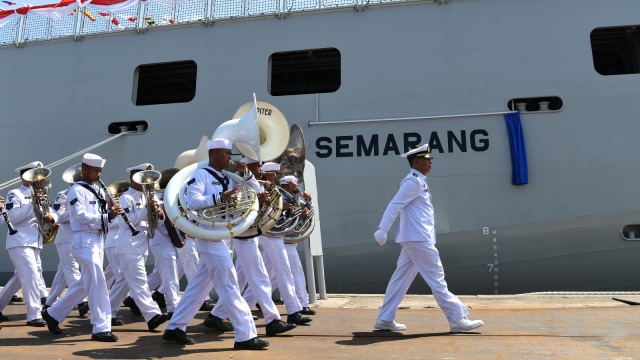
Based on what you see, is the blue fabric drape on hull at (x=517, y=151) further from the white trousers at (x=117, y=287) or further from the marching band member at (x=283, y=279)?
the white trousers at (x=117, y=287)

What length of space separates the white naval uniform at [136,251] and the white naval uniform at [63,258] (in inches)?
42.5

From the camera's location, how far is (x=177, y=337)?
192 inches

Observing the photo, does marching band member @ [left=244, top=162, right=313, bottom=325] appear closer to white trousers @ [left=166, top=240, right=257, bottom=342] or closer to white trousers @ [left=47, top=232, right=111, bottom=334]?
white trousers @ [left=166, top=240, right=257, bottom=342]

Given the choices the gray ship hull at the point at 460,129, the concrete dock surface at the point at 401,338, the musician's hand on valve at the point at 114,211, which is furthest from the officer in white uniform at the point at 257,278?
the gray ship hull at the point at 460,129

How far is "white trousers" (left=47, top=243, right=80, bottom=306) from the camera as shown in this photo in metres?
6.75

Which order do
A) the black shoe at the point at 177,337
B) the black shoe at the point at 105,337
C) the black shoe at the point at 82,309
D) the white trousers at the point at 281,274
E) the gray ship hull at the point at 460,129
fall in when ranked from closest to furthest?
the black shoe at the point at 177,337, the black shoe at the point at 105,337, the white trousers at the point at 281,274, the black shoe at the point at 82,309, the gray ship hull at the point at 460,129

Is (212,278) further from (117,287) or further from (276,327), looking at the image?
(117,287)

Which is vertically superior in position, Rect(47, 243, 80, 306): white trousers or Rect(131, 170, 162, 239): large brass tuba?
Rect(131, 170, 162, 239): large brass tuba

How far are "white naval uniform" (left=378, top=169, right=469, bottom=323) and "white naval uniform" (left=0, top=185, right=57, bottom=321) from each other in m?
3.77

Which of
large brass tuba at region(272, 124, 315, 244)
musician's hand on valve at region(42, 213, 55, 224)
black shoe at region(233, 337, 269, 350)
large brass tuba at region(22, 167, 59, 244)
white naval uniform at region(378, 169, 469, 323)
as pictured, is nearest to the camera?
black shoe at region(233, 337, 269, 350)

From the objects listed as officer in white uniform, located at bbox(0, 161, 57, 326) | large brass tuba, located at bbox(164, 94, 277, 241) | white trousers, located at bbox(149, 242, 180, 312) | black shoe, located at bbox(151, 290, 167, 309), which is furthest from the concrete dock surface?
large brass tuba, located at bbox(164, 94, 277, 241)

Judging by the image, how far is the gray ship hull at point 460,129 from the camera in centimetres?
893

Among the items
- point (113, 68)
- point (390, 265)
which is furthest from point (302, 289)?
point (113, 68)

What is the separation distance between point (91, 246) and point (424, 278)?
10.1ft
